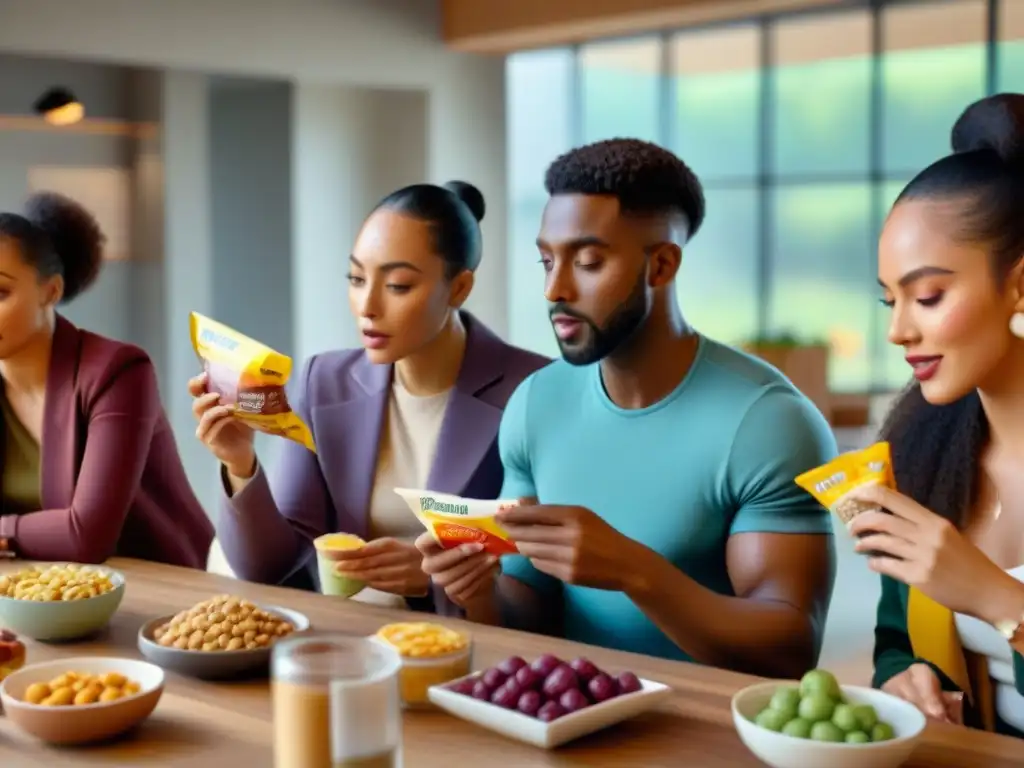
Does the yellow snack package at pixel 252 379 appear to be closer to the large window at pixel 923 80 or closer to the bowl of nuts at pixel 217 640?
the bowl of nuts at pixel 217 640

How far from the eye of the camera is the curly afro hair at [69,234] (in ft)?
9.09

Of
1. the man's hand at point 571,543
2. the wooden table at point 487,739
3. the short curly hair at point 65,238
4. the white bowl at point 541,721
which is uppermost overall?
the short curly hair at point 65,238

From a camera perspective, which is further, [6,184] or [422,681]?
[6,184]

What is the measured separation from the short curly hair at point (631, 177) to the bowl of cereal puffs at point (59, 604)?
1007 mm

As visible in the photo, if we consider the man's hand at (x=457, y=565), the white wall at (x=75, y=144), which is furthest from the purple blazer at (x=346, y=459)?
the white wall at (x=75, y=144)

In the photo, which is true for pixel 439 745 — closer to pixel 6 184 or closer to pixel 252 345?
pixel 252 345

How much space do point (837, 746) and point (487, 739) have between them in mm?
425

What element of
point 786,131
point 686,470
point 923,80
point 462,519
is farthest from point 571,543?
point 786,131

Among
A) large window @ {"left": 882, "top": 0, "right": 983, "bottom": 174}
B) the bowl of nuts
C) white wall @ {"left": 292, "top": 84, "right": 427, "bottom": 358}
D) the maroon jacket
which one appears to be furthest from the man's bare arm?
large window @ {"left": 882, "top": 0, "right": 983, "bottom": 174}

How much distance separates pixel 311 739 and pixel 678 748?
1.71 feet

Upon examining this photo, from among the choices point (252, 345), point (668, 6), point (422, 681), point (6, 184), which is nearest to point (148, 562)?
point (252, 345)

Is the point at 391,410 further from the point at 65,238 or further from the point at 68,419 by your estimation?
the point at 65,238

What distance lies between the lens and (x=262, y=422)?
213 centimetres

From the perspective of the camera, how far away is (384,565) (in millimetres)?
2135
